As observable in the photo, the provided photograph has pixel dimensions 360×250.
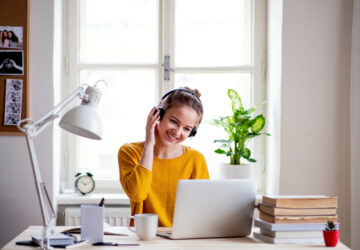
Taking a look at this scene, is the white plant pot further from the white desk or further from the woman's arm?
the white desk

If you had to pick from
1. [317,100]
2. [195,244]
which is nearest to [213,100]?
[317,100]

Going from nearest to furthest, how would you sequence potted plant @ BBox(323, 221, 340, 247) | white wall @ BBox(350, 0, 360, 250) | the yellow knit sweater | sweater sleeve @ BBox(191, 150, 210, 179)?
potted plant @ BBox(323, 221, 340, 247), the yellow knit sweater, sweater sleeve @ BBox(191, 150, 210, 179), white wall @ BBox(350, 0, 360, 250)

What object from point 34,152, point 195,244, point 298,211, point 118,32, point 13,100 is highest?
point 118,32

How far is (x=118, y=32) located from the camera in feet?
11.8

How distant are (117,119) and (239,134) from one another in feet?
3.03

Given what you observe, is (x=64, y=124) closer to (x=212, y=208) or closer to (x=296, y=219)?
(x=212, y=208)

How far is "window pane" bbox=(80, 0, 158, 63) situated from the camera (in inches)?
142

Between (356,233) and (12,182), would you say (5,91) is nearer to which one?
(12,182)

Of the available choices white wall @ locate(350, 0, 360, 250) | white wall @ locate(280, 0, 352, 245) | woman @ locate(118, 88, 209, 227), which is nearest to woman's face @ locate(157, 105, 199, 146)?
woman @ locate(118, 88, 209, 227)

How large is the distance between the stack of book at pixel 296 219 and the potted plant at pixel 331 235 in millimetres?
76

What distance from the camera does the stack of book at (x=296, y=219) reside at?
1899mm

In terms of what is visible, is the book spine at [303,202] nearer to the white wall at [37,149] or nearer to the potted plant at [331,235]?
the potted plant at [331,235]

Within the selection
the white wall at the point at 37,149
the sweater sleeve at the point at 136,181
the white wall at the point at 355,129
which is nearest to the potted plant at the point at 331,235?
the sweater sleeve at the point at 136,181

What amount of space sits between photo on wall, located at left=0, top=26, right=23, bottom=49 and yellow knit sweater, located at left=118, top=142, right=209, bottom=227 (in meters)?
1.24
